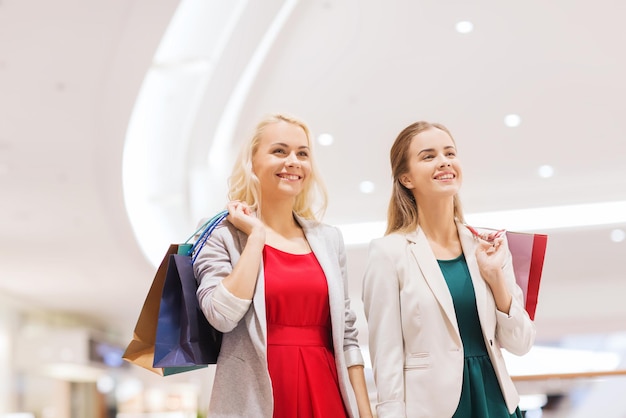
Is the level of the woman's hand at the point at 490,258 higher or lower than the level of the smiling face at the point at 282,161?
lower

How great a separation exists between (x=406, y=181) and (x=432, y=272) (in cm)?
42

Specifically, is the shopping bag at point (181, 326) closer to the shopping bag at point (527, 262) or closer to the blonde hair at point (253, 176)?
the blonde hair at point (253, 176)

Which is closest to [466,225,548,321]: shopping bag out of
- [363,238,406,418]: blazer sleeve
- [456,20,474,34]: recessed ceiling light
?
[363,238,406,418]: blazer sleeve

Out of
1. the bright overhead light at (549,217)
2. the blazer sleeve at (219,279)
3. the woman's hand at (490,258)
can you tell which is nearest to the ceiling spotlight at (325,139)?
the bright overhead light at (549,217)

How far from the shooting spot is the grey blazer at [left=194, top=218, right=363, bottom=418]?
2.37 m

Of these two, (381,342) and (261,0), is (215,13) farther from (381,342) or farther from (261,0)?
(381,342)

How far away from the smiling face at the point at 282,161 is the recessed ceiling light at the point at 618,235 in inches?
364

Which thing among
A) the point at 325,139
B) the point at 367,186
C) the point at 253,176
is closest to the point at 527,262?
the point at 253,176

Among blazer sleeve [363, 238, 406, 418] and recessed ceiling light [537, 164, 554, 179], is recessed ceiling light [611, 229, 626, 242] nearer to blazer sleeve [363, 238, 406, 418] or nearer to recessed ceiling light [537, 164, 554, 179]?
recessed ceiling light [537, 164, 554, 179]

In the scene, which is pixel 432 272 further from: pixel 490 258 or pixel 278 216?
pixel 278 216

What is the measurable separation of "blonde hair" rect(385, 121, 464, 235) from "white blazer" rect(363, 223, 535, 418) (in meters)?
0.19

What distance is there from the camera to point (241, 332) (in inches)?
97.2

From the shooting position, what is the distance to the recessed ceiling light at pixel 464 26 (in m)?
9.70

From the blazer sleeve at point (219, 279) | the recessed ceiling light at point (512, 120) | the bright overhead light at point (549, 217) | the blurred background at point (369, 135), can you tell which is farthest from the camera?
the bright overhead light at point (549, 217)
